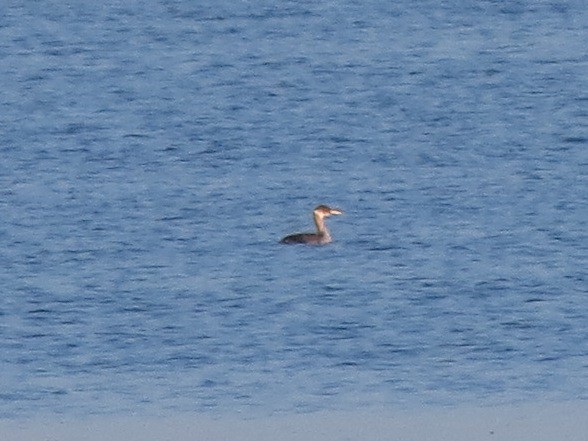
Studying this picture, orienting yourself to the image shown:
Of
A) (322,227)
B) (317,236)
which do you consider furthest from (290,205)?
(317,236)

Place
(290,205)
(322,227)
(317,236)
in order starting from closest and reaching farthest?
(317,236)
(322,227)
(290,205)

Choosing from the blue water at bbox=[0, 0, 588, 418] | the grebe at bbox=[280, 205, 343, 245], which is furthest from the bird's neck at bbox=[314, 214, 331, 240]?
the blue water at bbox=[0, 0, 588, 418]

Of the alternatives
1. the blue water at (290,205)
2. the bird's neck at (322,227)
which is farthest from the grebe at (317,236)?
the blue water at (290,205)

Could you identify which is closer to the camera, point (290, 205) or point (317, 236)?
point (317, 236)

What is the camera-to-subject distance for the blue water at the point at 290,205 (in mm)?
13492

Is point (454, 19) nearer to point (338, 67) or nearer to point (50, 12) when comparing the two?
point (338, 67)

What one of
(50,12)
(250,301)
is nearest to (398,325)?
(250,301)

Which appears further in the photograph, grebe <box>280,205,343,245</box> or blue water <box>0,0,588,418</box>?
grebe <box>280,205,343,245</box>

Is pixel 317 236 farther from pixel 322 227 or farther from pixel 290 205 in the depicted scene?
pixel 290 205

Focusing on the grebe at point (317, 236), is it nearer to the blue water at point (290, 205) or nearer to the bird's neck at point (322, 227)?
the bird's neck at point (322, 227)

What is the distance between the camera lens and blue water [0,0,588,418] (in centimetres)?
1349

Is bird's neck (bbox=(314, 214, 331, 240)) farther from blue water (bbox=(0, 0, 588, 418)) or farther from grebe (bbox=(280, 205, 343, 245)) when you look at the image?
blue water (bbox=(0, 0, 588, 418))

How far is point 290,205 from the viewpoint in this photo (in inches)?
760

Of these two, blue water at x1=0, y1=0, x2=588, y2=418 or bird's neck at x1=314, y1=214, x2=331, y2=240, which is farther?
bird's neck at x1=314, y1=214, x2=331, y2=240
